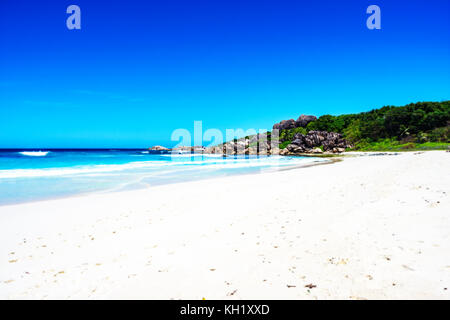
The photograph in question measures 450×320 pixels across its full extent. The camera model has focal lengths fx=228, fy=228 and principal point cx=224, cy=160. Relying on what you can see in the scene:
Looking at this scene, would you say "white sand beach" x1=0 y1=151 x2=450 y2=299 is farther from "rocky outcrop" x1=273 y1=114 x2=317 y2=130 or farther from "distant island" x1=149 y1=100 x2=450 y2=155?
"rocky outcrop" x1=273 y1=114 x2=317 y2=130

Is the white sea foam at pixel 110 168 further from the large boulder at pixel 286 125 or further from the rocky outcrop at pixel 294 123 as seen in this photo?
the large boulder at pixel 286 125

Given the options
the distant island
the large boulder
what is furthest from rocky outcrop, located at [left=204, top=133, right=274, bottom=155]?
the large boulder

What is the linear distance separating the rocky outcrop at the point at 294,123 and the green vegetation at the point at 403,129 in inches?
650

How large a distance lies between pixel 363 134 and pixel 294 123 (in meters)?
35.5

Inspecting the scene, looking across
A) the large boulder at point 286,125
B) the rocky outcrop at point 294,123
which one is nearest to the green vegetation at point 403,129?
A: the rocky outcrop at point 294,123

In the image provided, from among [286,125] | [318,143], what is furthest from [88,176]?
[286,125]

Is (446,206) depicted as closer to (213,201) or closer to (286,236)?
(286,236)

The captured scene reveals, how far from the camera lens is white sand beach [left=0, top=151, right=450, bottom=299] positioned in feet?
10.2

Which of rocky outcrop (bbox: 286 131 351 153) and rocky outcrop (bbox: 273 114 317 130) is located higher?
rocky outcrop (bbox: 273 114 317 130)

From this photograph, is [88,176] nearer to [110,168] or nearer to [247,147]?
[110,168]

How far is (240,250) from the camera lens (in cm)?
431

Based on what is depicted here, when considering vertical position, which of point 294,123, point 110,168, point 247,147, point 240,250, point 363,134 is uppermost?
point 294,123

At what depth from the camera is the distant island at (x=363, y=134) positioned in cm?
5131
